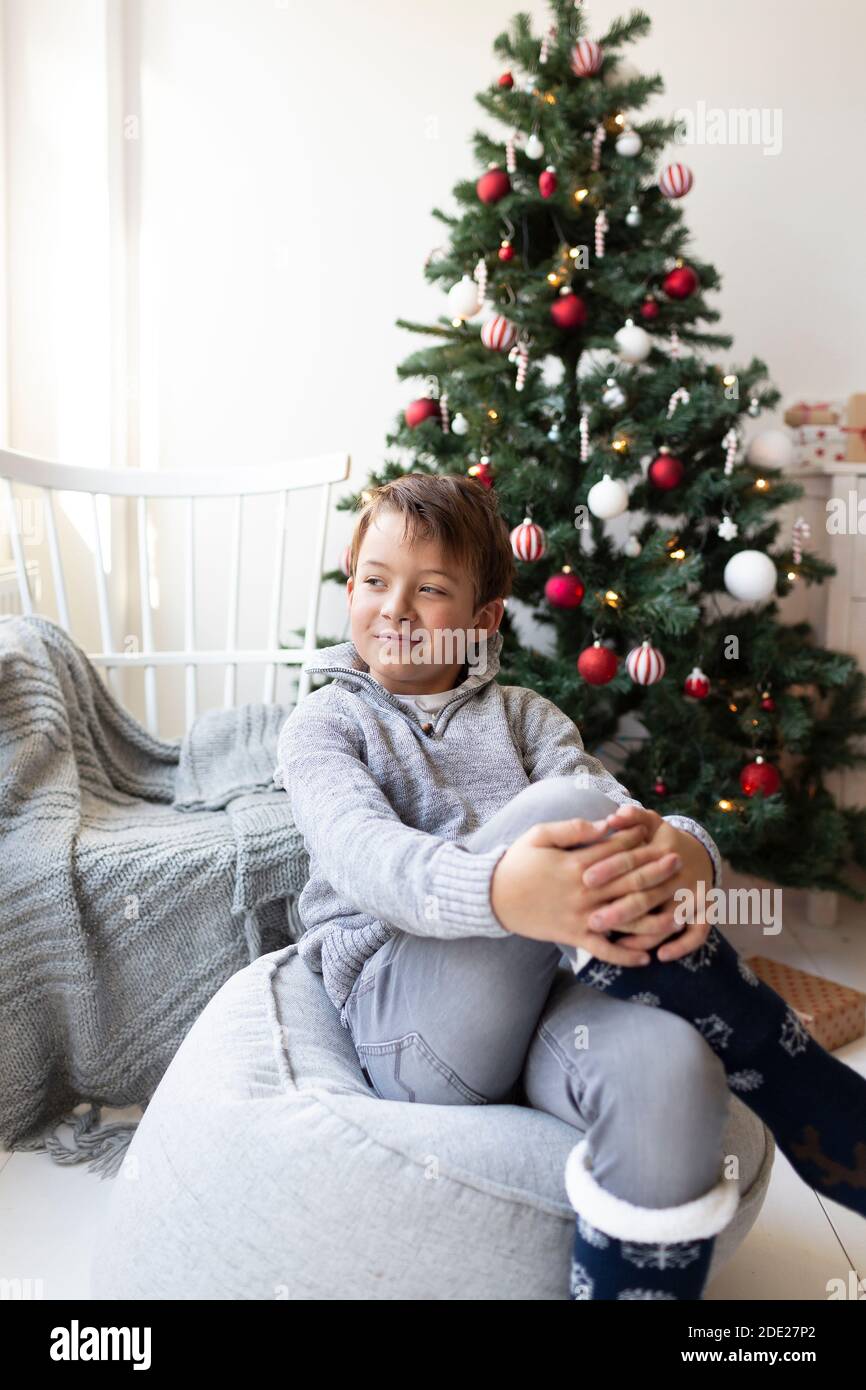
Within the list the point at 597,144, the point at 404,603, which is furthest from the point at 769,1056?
the point at 597,144

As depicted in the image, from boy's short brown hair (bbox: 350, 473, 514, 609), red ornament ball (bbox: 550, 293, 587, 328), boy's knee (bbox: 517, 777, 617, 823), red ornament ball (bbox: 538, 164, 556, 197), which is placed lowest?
boy's knee (bbox: 517, 777, 617, 823)

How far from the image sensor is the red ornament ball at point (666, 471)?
6.25 feet

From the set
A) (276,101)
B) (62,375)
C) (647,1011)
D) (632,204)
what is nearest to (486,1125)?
(647,1011)

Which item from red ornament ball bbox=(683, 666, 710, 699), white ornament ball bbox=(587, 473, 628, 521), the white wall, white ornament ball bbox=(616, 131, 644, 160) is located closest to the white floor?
red ornament ball bbox=(683, 666, 710, 699)

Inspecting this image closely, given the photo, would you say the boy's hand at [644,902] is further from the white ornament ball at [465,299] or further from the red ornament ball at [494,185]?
the red ornament ball at [494,185]

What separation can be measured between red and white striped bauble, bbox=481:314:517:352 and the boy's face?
0.79 metres

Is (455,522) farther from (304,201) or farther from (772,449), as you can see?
(304,201)

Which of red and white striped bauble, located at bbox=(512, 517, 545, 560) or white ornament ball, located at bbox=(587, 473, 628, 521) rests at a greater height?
white ornament ball, located at bbox=(587, 473, 628, 521)

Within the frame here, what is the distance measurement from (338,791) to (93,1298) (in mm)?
502

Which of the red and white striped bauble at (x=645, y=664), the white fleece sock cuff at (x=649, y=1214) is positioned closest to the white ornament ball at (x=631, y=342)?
the red and white striped bauble at (x=645, y=664)

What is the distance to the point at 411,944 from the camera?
1029 millimetres

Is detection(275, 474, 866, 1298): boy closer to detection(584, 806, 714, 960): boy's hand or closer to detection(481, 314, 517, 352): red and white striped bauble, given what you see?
detection(584, 806, 714, 960): boy's hand

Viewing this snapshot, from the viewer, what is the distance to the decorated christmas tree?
189 centimetres

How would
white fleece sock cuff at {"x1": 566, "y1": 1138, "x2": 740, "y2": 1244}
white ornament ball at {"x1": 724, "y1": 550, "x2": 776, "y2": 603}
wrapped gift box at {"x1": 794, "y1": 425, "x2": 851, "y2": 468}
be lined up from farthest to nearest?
wrapped gift box at {"x1": 794, "y1": 425, "x2": 851, "y2": 468}
white ornament ball at {"x1": 724, "y1": 550, "x2": 776, "y2": 603}
white fleece sock cuff at {"x1": 566, "y1": 1138, "x2": 740, "y2": 1244}
